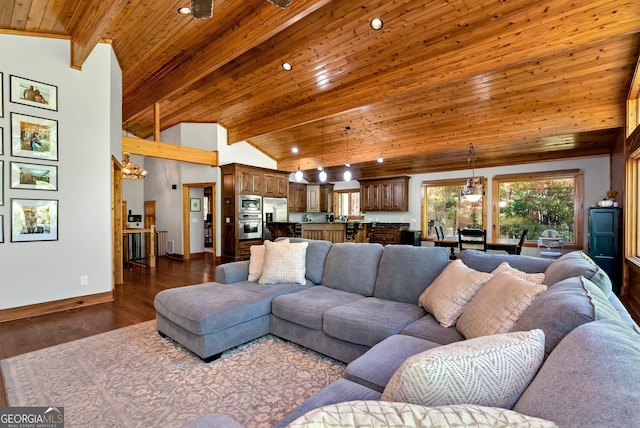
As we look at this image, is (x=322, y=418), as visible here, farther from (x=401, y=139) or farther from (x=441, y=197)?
(x=441, y=197)

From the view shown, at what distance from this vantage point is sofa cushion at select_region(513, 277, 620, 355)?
3.19 ft

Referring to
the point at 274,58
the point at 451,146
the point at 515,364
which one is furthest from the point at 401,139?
the point at 515,364

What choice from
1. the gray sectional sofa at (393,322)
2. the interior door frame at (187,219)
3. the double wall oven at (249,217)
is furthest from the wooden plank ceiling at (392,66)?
the gray sectional sofa at (393,322)

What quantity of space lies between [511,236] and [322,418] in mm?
8083

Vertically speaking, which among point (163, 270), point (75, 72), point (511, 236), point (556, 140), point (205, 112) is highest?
point (205, 112)

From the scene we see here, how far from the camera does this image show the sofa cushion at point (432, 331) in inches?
71.9

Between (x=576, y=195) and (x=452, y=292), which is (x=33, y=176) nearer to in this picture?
(x=452, y=292)

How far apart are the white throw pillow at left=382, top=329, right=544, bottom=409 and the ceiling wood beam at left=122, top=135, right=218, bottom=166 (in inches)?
267

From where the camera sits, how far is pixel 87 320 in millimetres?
3402

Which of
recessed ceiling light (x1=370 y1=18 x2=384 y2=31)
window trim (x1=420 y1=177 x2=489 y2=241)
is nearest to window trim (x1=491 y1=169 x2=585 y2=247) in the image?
window trim (x1=420 y1=177 x2=489 y2=241)

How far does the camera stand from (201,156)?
738cm

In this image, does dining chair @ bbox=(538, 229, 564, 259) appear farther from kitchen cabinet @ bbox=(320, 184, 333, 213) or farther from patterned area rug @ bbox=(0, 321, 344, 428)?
kitchen cabinet @ bbox=(320, 184, 333, 213)

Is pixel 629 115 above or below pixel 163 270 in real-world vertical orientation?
above

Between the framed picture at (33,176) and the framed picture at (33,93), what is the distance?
2.46 ft
